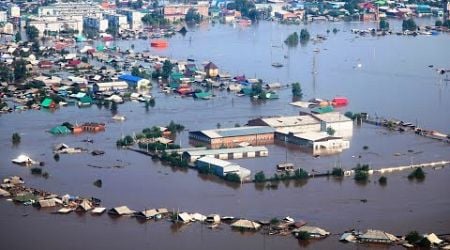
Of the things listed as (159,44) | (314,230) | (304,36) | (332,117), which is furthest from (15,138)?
(304,36)

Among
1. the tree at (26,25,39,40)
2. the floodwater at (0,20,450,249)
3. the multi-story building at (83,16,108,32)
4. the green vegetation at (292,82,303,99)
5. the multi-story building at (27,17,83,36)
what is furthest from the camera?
the multi-story building at (83,16,108,32)

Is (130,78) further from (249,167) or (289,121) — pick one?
(249,167)

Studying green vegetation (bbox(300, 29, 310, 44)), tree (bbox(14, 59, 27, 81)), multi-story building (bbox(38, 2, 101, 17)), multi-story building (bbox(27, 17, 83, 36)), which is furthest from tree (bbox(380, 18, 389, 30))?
tree (bbox(14, 59, 27, 81))

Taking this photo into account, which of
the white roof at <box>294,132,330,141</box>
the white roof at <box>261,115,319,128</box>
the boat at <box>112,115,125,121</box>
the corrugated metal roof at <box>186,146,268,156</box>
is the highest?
the white roof at <box>261,115,319,128</box>

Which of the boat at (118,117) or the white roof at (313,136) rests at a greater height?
the white roof at (313,136)

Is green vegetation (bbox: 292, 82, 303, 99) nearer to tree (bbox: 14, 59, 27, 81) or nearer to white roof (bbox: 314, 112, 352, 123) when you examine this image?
white roof (bbox: 314, 112, 352, 123)

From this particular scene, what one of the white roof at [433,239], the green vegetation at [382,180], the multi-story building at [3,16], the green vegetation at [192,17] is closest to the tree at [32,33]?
the multi-story building at [3,16]

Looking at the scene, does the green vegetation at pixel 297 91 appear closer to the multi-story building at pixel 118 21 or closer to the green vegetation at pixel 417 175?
the green vegetation at pixel 417 175
